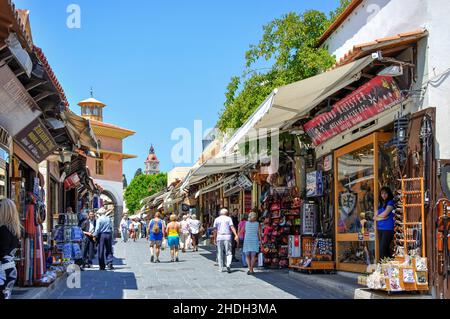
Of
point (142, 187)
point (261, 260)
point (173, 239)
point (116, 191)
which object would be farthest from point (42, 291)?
point (142, 187)

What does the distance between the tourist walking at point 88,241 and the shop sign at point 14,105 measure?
279 inches

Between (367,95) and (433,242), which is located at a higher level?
(367,95)

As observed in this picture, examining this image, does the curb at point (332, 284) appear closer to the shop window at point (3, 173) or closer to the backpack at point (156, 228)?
the shop window at point (3, 173)

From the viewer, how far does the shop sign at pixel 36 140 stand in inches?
436

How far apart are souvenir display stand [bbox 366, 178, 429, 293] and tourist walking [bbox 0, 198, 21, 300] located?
472cm

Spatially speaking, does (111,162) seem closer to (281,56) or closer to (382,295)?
(281,56)

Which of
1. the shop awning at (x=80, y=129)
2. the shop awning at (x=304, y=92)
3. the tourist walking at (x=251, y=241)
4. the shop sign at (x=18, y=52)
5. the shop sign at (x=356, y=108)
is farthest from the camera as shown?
the tourist walking at (x=251, y=241)

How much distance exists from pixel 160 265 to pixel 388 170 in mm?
9231

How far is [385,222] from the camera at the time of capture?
406 inches

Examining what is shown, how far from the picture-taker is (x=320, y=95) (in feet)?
35.8

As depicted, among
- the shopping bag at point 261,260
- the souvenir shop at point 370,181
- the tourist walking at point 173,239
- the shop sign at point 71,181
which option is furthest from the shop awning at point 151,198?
the souvenir shop at point 370,181

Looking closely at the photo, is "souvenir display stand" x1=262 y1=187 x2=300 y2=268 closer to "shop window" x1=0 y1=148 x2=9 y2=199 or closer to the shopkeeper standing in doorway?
the shopkeeper standing in doorway
